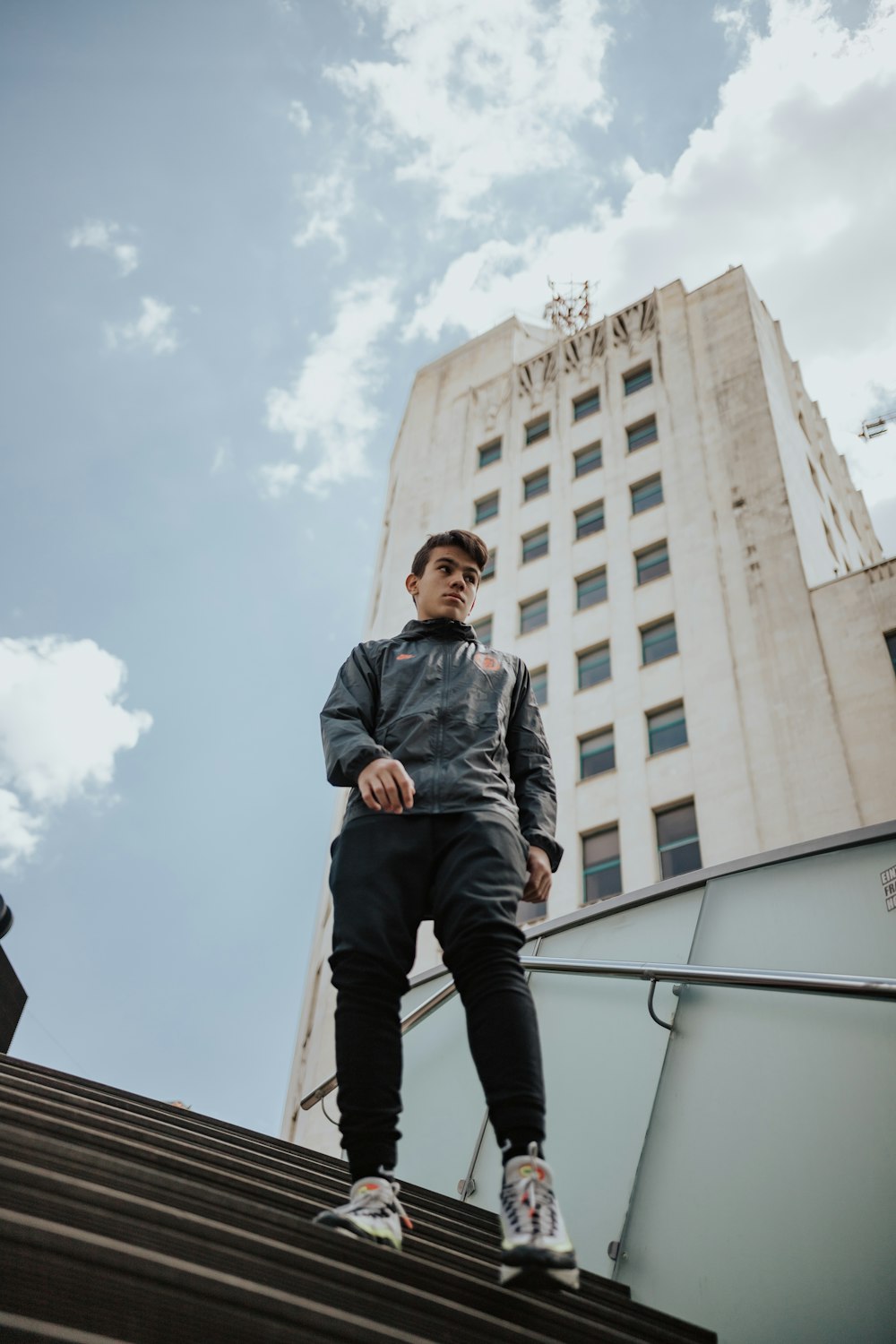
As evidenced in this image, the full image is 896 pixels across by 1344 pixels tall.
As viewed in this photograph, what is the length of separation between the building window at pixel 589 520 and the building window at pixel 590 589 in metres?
1.44

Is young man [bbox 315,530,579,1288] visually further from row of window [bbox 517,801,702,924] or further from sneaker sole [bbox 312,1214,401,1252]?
row of window [bbox 517,801,702,924]

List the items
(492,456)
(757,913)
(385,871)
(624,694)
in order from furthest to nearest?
1. (492,456)
2. (624,694)
3. (757,913)
4. (385,871)

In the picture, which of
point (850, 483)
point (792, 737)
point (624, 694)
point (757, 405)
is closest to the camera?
point (792, 737)

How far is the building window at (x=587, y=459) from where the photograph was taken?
1045 inches

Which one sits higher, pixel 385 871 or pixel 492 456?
pixel 492 456

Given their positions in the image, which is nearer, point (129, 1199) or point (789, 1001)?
point (129, 1199)

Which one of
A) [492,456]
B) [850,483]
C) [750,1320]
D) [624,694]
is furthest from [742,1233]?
[850,483]

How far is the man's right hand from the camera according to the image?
278 cm

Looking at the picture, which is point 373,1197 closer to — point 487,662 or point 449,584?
point 487,662

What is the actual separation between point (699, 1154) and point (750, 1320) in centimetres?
64

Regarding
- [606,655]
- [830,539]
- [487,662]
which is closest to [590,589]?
[606,655]

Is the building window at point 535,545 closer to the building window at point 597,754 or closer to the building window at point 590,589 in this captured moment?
the building window at point 590,589

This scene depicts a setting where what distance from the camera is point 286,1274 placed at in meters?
1.87

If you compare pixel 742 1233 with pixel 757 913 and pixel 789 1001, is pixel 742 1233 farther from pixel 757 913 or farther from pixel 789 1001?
pixel 757 913
